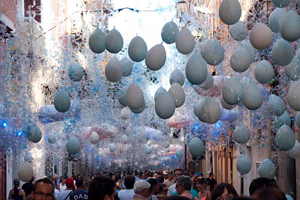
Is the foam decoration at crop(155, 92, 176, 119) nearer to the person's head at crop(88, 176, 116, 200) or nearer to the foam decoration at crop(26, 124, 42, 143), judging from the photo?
the person's head at crop(88, 176, 116, 200)

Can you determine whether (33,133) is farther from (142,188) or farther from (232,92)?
(232,92)

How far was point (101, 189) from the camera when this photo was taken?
4.86 meters

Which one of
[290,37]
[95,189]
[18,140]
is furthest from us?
[18,140]

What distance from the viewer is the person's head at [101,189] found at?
4.86 metres

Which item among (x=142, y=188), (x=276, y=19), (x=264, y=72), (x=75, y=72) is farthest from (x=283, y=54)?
(x=75, y=72)

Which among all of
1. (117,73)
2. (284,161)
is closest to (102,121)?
(284,161)

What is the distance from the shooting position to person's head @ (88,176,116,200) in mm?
4859

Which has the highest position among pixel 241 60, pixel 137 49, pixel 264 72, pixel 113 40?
pixel 113 40

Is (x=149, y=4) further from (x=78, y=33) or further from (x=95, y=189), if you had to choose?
(x=95, y=189)

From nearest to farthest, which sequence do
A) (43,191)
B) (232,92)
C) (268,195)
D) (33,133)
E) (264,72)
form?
(268,195) < (43,191) < (232,92) < (264,72) < (33,133)

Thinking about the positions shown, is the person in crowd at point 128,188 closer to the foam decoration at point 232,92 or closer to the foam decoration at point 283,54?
the foam decoration at point 232,92

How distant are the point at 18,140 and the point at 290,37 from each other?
707 centimetres

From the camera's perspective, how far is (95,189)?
487 centimetres

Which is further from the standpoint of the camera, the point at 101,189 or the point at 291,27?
the point at 291,27
